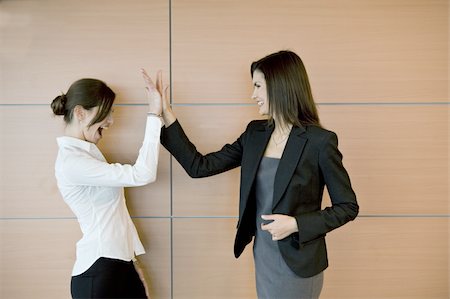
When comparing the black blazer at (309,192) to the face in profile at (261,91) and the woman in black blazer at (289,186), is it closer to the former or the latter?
the woman in black blazer at (289,186)

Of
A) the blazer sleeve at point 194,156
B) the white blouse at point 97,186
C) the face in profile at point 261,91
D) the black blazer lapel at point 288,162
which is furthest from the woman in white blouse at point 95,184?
the black blazer lapel at point 288,162

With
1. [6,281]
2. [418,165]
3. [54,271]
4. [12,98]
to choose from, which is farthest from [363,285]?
[12,98]

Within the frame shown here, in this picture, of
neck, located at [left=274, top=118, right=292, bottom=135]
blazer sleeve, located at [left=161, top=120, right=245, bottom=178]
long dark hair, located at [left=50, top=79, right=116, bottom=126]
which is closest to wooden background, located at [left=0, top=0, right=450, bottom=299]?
blazer sleeve, located at [left=161, top=120, right=245, bottom=178]

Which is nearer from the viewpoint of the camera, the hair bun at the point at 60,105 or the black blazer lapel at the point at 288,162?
the black blazer lapel at the point at 288,162

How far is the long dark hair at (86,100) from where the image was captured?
1.97m

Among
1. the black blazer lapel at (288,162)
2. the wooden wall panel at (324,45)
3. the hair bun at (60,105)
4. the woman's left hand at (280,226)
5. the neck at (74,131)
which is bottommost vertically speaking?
the woman's left hand at (280,226)

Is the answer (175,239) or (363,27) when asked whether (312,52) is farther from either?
(175,239)

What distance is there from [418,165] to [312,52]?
98 centimetres

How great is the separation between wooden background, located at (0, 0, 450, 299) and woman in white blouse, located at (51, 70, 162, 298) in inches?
15.8

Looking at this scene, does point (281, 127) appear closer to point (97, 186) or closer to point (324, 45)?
point (324, 45)

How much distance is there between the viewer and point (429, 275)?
Result: 2.51 metres

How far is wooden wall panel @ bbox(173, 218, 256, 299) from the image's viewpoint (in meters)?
2.47

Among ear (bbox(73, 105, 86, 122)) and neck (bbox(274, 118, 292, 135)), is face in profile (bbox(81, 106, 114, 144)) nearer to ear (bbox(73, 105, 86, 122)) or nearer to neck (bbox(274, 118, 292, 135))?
ear (bbox(73, 105, 86, 122))

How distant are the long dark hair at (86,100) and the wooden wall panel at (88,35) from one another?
1.30 feet
